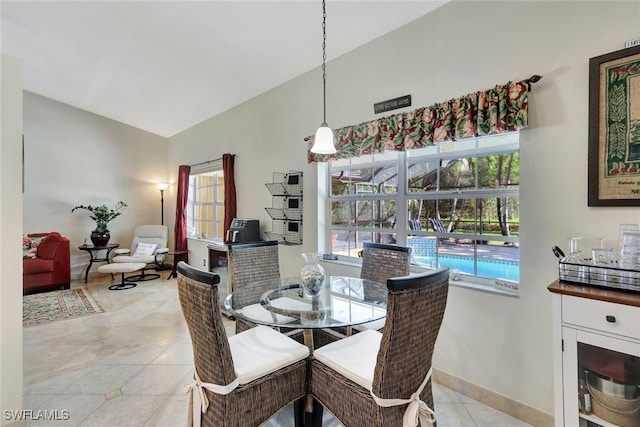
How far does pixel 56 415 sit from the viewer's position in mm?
1863

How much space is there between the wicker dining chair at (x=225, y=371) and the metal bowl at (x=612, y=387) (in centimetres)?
133

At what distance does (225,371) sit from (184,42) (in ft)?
9.94

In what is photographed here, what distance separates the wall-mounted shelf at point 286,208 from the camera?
3396 mm

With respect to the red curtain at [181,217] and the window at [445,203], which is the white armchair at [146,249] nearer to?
the red curtain at [181,217]

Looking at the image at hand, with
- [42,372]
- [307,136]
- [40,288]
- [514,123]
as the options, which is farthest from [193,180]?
[514,123]

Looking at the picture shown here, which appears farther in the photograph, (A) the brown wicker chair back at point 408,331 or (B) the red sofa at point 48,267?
(B) the red sofa at point 48,267

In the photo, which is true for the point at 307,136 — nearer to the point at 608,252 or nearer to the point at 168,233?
the point at 608,252

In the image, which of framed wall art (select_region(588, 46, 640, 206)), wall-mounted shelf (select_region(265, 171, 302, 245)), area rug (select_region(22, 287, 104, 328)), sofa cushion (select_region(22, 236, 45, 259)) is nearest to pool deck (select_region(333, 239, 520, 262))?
framed wall art (select_region(588, 46, 640, 206))

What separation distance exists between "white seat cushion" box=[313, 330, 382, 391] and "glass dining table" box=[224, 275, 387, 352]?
0.15 meters

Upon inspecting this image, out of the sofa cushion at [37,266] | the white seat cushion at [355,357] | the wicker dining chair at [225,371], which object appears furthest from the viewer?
the sofa cushion at [37,266]

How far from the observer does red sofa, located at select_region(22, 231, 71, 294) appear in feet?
14.3

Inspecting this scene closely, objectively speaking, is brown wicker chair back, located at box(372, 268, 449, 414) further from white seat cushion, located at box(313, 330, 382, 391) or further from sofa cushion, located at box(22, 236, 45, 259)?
sofa cushion, located at box(22, 236, 45, 259)

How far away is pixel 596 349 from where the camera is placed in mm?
1274

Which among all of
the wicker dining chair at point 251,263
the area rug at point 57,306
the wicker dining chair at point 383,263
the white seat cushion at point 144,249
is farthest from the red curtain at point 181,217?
the wicker dining chair at point 383,263
